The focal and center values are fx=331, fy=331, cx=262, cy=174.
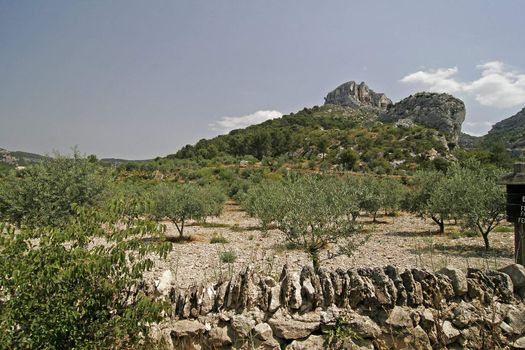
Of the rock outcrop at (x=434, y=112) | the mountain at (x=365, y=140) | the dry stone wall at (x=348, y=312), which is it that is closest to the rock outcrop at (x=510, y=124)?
the rock outcrop at (x=434, y=112)

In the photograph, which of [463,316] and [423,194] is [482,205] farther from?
[463,316]

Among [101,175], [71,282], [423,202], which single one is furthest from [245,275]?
[423,202]

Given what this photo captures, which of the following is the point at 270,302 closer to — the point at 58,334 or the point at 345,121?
the point at 58,334

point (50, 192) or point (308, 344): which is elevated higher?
point (50, 192)

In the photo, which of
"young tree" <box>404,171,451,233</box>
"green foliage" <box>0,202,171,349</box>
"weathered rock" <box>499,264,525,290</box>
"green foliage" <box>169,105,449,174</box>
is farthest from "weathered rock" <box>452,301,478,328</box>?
"green foliage" <box>169,105,449,174</box>

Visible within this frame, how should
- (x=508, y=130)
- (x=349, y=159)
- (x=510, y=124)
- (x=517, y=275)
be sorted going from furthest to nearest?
(x=510, y=124) < (x=508, y=130) < (x=349, y=159) < (x=517, y=275)

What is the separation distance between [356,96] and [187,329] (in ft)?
547

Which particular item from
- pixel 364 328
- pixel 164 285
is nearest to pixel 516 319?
pixel 364 328

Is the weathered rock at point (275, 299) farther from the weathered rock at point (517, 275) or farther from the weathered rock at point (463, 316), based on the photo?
the weathered rock at point (517, 275)

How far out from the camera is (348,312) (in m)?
4.79

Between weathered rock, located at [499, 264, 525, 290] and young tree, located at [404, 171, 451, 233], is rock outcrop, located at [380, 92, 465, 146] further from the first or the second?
weathered rock, located at [499, 264, 525, 290]

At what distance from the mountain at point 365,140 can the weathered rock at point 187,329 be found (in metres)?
55.1

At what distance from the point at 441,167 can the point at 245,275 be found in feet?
190

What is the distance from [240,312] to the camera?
477 centimetres
